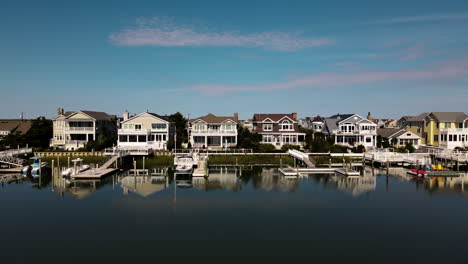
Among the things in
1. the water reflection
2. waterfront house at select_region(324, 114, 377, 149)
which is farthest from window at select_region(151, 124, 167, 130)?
waterfront house at select_region(324, 114, 377, 149)

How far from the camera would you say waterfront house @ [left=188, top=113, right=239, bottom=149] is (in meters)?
59.0

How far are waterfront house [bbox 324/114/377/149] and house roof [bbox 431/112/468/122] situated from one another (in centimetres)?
1154

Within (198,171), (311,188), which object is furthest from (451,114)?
(198,171)

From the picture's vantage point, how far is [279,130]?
204 ft

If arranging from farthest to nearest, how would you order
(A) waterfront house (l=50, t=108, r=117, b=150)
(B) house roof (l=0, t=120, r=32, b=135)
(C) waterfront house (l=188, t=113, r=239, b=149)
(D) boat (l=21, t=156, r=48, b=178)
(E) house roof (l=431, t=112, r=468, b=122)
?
(E) house roof (l=431, t=112, r=468, b=122), (B) house roof (l=0, t=120, r=32, b=135), (C) waterfront house (l=188, t=113, r=239, b=149), (A) waterfront house (l=50, t=108, r=117, b=150), (D) boat (l=21, t=156, r=48, b=178)

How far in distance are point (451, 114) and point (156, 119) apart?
47952mm

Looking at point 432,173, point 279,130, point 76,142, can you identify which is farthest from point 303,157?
point 76,142

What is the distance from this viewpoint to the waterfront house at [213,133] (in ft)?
193

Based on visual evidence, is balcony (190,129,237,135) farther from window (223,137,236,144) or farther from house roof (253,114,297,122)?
house roof (253,114,297,122)

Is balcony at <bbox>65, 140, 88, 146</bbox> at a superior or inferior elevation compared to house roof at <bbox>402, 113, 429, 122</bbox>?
inferior

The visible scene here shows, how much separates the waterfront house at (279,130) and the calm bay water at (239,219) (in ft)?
76.3

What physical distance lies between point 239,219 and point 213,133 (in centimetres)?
3508

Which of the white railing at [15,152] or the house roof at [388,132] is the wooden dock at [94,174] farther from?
the house roof at [388,132]

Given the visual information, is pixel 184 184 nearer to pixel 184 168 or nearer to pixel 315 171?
pixel 184 168
